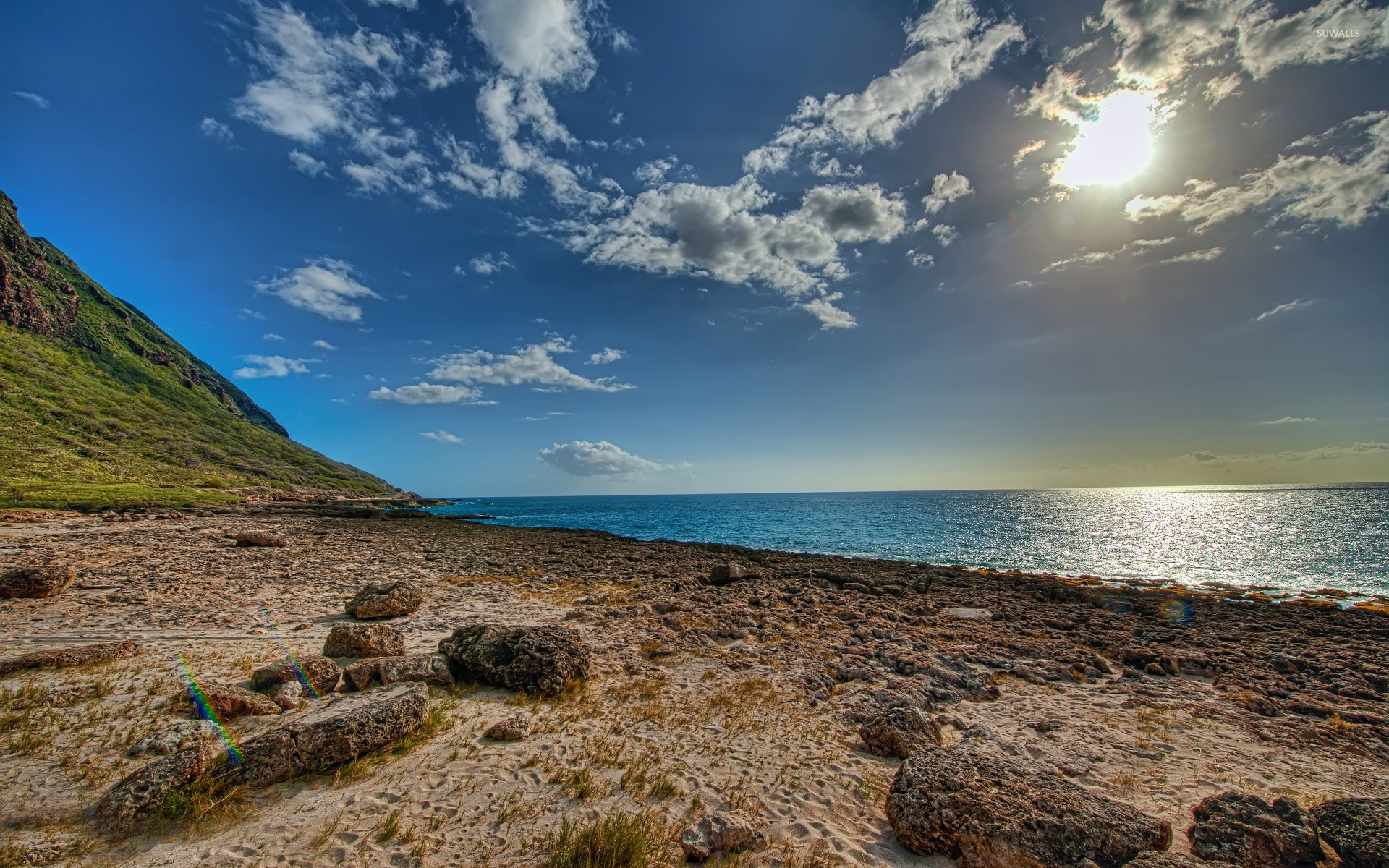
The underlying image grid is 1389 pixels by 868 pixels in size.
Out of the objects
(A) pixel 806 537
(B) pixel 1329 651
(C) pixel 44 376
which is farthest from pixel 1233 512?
(C) pixel 44 376

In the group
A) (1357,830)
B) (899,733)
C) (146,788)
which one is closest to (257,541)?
(146,788)

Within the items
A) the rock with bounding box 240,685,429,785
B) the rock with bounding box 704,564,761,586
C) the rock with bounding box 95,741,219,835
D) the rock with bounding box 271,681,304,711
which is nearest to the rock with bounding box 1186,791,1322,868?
the rock with bounding box 240,685,429,785

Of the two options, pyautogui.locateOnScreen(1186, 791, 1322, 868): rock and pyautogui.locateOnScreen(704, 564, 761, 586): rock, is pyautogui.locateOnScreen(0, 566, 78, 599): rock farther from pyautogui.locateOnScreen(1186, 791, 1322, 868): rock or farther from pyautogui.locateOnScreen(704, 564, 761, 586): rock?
pyautogui.locateOnScreen(1186, 791, 1322, 868): rock

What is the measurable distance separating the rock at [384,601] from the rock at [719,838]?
15325 millimetres

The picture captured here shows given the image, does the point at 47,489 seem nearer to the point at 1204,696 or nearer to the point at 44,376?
the point at 44,376

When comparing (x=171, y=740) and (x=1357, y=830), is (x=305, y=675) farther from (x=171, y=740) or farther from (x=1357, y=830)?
(x=1357, y=830)

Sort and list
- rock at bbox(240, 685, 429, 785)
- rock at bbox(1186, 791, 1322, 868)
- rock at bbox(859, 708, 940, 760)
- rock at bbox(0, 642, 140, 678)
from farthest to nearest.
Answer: rock at bbox(0, 642, 140, 678) < rock at bbox(859, 708, 940, 760) < rock at bbox(240, 685, 429, 785) < rock at bbox(1186, 791, 1322, 868)

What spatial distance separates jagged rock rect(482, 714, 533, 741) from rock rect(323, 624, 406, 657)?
4.84 metres

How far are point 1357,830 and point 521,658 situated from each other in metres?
13.5

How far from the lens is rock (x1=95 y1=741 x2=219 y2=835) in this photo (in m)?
6.04

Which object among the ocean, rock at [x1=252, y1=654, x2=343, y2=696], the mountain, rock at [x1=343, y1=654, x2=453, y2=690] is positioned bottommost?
the ocean

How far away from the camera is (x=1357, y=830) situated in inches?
242

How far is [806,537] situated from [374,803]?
208 ft

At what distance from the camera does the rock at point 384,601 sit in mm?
17078
